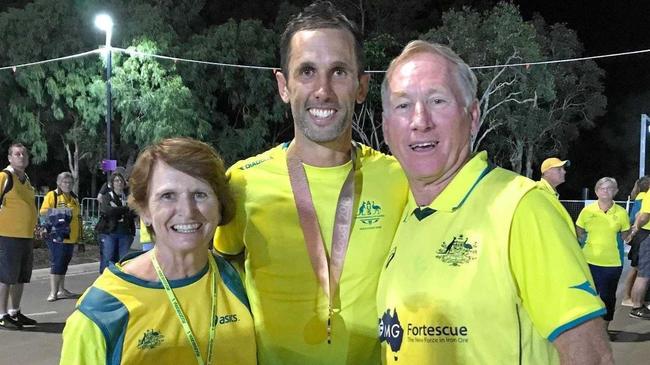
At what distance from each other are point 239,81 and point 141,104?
438 centimetres

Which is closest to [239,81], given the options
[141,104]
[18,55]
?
[141,104]

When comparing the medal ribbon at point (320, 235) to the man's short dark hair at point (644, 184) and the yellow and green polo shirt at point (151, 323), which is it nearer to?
the yellow and green polo shirt at point (151, 323)

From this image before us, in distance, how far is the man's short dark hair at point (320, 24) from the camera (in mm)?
2816

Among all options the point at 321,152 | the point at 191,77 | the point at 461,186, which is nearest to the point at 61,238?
the point at 321,152

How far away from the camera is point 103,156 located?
25266 mm

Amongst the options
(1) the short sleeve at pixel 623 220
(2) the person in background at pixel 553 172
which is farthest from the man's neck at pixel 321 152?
(1) the short sleeve at pixel 623 220

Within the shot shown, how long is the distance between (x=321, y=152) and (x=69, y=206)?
851 cm

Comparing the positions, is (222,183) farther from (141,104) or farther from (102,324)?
(141,104)

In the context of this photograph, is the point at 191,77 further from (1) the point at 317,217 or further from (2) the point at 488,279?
(2) the point at 488,279

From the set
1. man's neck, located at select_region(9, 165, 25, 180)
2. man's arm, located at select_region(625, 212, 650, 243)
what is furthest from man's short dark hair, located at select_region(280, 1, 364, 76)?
man's arm, located at select_region(625, 212, 650, 243)

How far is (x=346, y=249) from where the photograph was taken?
270cm

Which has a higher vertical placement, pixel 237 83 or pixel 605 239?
pixel 237 83

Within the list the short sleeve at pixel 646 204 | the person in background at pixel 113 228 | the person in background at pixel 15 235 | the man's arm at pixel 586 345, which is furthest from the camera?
the person in background at pixel 113 228

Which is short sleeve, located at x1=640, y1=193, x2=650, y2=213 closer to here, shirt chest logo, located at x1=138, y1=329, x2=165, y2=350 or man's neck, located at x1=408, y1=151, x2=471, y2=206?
man's neck, located at x1=408, y1=151, x2=471, y2=206
